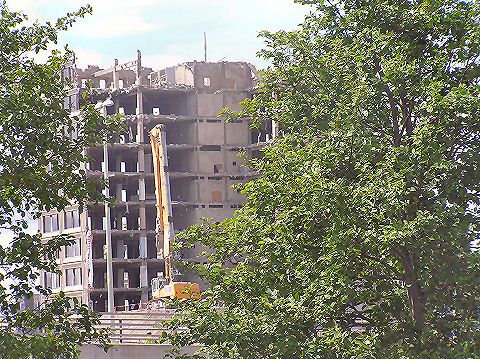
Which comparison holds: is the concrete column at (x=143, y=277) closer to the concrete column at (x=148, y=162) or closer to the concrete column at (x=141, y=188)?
the concrete column at (x=141, y=188)

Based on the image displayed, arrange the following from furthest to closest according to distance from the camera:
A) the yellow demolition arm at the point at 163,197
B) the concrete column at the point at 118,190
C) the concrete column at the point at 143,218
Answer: the concrete column at the point at 118,190 < the concrete column at the point at 143,218 < the yellow demolition arm at the point at 163,197

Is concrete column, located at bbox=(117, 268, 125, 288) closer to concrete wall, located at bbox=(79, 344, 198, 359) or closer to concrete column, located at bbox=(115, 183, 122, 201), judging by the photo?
concrete column, located at bbox=(115, 183, 122, 201)

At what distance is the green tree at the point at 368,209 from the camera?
21.8m

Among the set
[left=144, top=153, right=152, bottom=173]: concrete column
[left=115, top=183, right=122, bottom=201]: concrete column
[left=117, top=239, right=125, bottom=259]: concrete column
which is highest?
[left=144, top=153, right=152, bottom=173]: concrete column


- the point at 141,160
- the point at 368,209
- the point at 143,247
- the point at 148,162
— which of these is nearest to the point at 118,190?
the point at 141,160

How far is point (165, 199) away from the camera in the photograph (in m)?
78.2

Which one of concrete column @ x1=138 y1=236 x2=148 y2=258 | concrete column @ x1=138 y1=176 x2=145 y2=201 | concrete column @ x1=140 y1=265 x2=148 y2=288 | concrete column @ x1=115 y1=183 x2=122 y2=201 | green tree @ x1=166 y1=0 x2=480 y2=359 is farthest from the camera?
concrete column @ x1=115 y1=183 x2=122 y2=201

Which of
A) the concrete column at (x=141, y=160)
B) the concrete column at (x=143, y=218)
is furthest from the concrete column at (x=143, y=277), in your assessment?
the concrete column at (x=141, y=160)

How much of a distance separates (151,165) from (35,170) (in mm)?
94096

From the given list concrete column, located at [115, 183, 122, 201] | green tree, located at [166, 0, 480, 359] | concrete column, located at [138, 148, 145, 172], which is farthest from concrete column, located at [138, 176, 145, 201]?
green tree, located at [166, 0, 480, 359]

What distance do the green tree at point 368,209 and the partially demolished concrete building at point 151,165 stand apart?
81.6 metres

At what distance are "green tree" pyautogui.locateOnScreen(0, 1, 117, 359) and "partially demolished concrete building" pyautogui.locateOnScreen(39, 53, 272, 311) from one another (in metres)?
87.0

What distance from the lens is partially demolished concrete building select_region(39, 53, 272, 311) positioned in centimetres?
10794

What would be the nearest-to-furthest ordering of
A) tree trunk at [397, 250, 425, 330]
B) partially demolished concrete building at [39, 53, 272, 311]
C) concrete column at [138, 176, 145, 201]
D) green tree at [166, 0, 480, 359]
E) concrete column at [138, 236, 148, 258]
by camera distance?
green tree at [166, 0, 480, 359] < tree trunk at [397, 250, 425, 330] < concrete column at [138, 236, 148, 258] < partially demolished concrete building at [39, 53, 272, 311] < concrete column at [138, 176, 145, 201]
